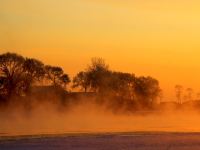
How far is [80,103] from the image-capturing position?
85.2 m

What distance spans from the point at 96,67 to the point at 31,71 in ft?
54.3

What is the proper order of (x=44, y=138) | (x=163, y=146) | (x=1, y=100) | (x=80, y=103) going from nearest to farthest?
(x=163, y=146) → (x=44, y=138) → (x=1, y=100) → (x=80, y=103)

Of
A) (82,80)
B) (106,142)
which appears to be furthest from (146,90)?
(106,142)

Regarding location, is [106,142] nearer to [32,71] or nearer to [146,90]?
[32,71]

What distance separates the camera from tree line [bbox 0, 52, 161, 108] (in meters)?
82.4

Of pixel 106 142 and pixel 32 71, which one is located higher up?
pixel 32 71

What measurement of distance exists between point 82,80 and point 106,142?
239 ft

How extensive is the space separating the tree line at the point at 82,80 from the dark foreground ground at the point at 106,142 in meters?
50.1

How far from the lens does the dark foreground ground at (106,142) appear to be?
26156mm

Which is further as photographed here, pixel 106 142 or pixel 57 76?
pixel 57 76

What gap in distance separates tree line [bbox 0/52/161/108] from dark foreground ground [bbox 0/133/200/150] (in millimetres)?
50094

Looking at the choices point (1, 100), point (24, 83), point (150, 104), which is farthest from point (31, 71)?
point (150, 104)

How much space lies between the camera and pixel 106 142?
2858 centimetres

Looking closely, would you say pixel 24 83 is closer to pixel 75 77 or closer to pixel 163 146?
pixel 75 77
